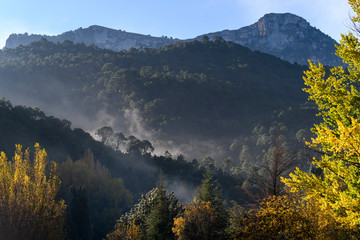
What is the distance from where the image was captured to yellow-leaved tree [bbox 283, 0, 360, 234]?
26.7 feet

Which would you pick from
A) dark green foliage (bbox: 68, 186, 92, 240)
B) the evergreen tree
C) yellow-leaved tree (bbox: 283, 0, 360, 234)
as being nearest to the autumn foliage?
the evergreen tree

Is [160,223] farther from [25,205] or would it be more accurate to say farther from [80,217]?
[80,217]

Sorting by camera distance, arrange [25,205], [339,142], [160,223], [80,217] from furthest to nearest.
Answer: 1. [80,217]
2. [160,223]
3. [25,205]
4. [339,142]

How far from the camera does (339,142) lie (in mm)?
8281

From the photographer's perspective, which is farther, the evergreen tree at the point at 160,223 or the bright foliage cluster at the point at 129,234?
the bright foliage cluster at the point at 129,234

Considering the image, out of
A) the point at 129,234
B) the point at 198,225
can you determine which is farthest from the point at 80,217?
the point at 198,225

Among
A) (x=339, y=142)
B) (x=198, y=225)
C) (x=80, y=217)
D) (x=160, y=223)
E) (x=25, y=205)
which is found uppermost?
(x=25, y=205)

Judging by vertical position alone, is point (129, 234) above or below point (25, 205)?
below

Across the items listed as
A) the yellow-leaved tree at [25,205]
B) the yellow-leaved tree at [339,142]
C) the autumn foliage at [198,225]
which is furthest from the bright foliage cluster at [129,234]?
the yellow-leaved tree at [339,142]

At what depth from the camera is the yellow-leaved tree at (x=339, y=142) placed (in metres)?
8.12

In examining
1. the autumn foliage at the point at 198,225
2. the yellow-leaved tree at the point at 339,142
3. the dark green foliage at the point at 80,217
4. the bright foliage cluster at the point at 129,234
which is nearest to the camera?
the yellow-leaved tree at the point at 339,142

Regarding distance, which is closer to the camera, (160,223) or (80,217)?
(160,223)

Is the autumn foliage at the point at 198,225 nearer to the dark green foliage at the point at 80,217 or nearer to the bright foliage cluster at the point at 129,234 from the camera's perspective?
the bright foliage cluster at the point at 129,234

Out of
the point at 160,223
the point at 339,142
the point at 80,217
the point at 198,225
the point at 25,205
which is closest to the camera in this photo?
the point at 339,142
